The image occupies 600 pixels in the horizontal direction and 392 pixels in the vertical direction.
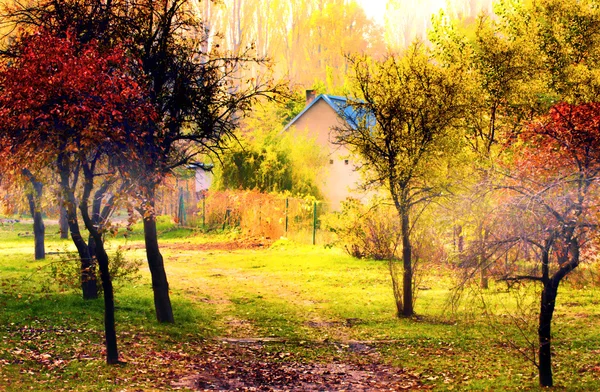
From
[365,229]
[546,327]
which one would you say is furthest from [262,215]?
[546,327]

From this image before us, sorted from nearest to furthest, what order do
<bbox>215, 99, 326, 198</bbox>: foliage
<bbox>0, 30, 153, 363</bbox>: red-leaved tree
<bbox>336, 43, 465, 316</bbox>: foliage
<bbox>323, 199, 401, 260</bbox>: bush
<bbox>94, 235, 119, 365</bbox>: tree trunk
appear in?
<bbox>0, 30, 153, 363</bbox>: red-leaved tree < <bbox>94, 235, 119, 365</bbox>: tree trunk < <bbox>336, 43, 465, 316</bbox>: foliage < <bbox>323, 199, 401, 260</bbox>: bush < <bbox>215, 99, 326, 198</bbox>: foliage

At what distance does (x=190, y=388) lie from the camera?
10688 millimetres

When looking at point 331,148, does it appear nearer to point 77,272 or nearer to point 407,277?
point 407,277

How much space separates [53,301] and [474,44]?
13.7m

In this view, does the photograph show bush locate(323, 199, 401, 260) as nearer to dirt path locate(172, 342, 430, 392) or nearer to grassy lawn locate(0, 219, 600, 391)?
grassy lawn locate(0, 219, 600, 391)

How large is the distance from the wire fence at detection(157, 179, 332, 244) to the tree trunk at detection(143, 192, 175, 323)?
1398 centimetres

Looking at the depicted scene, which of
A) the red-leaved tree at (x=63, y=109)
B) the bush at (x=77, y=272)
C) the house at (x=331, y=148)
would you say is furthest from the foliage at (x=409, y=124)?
the house at (x=331, y=148)

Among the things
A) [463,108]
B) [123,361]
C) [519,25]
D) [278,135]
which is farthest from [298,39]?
[123,361]

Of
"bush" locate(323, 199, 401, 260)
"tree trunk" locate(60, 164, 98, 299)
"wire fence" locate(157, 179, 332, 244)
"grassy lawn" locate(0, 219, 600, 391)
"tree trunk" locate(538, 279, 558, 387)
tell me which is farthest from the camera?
"wire fence" locate(157, 179, 332, 244)

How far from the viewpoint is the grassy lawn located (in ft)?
36.2

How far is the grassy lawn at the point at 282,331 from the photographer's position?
435 inches

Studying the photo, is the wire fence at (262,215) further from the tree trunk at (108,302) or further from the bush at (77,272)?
the tree trunk at (108,302)

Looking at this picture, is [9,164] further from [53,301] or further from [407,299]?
[407,299]

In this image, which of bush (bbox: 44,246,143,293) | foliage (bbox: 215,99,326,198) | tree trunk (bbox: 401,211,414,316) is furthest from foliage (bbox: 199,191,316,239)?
tree trunk (bbox: 401,211,414,316)
